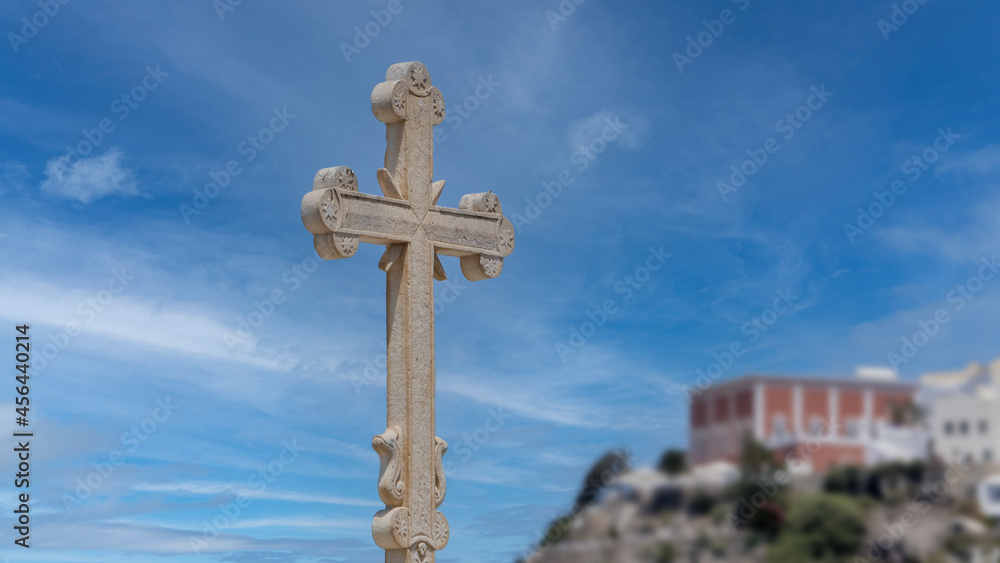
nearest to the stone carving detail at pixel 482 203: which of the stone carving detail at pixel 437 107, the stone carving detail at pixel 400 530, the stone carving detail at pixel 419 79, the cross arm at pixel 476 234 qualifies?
the cross arm at pixel 476 234

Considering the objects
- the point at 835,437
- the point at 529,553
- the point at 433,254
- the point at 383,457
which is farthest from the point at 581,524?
the point at 433,254

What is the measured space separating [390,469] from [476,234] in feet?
6.90

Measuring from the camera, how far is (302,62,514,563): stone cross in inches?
277

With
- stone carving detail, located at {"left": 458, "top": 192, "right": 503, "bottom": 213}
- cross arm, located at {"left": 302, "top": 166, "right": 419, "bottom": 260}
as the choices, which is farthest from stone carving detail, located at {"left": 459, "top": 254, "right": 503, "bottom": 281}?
cross arm, located at {"left": 302, "top": 166, "right": 419, "bottom": 260}

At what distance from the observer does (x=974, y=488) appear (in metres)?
0.96

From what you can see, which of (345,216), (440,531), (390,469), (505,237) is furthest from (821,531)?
(505,237)

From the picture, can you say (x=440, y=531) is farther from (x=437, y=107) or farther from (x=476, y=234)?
(x=437, y=107)

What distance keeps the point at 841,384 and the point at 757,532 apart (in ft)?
0.76

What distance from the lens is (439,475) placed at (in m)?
7.36

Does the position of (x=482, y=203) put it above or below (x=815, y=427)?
above

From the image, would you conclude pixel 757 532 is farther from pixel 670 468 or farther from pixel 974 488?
pixel 974 488

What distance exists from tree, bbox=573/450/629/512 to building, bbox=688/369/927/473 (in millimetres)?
367

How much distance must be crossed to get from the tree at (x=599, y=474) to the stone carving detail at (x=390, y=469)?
223 inches

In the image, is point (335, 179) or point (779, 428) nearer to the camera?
point (779, 428)
